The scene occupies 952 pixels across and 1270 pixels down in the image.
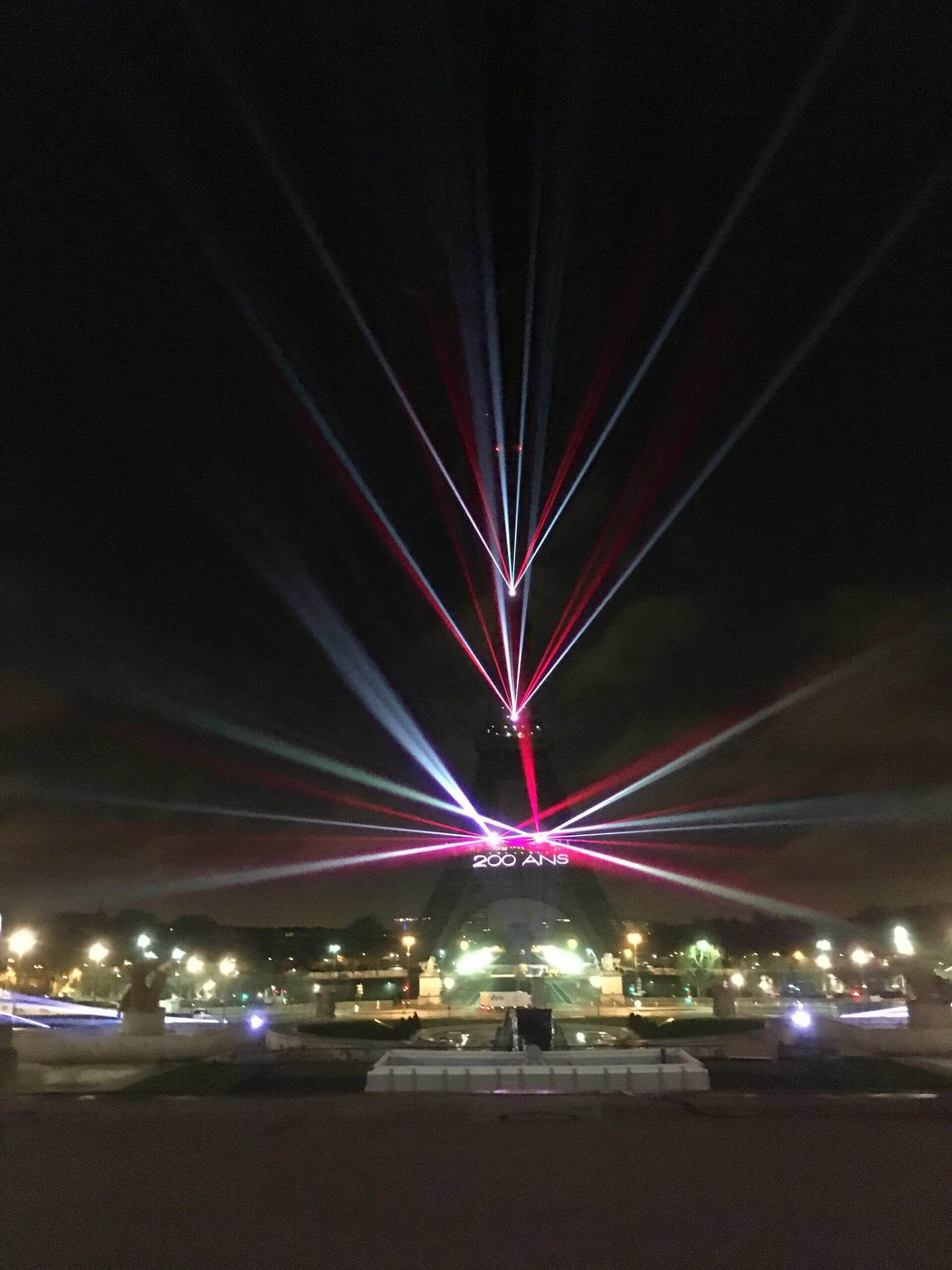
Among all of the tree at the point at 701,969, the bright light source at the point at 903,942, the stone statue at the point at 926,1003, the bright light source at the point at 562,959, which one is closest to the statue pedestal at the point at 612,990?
the tree at the point at 701,969

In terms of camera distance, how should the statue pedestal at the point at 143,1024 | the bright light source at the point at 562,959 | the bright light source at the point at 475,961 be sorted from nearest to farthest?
the statue pedestal at the point at 143,1024 → the bright light source at the point at 475,961 → the bright light source at the point at 562,959

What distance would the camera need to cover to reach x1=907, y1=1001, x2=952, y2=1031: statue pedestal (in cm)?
1761

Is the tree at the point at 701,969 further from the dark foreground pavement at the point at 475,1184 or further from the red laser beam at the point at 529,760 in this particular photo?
the dark foreground pavement at the point at 475,1184

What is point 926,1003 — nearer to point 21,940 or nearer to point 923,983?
point 923,983

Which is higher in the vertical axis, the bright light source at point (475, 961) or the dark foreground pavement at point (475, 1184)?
the bright light source at point (475, 961)

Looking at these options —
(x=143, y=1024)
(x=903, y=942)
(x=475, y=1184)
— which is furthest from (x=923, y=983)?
(x=475, y=1184)

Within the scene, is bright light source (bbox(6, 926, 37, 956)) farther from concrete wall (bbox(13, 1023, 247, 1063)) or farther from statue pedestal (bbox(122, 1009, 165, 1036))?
statue pedestal (bbox(122, 1009, 165, 1036))

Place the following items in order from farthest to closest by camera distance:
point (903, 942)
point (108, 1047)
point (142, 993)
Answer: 1. point (903, 942)
2. point (142, 993)
3. point (108, 1047)

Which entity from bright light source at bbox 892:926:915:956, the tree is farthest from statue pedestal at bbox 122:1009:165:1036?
the tree

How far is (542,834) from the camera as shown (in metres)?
80.0

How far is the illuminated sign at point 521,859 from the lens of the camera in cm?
7581

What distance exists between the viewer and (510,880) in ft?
249

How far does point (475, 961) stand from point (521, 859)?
17131mm

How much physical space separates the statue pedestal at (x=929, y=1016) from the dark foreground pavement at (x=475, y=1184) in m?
10.7
